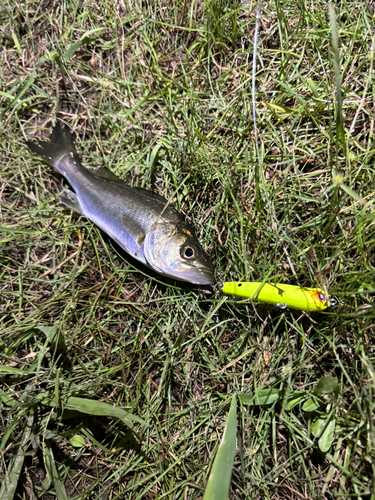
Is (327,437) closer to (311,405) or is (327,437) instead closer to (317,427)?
(317,427)

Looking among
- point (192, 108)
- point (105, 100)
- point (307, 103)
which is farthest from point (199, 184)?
point (105, 100)

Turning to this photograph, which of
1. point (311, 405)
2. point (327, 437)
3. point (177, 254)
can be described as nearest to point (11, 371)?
point (177, 254)

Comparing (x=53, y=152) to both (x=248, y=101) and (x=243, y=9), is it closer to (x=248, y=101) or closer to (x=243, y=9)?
(x=248, y=101)

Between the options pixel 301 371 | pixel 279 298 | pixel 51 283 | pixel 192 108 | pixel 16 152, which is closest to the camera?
pixel 279 298

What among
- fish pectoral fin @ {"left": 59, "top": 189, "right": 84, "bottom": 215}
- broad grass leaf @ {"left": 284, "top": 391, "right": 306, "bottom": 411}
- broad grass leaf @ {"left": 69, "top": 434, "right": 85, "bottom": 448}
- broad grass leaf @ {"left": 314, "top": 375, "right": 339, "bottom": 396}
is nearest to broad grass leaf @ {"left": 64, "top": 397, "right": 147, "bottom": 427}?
broad grass leaf @ {"left": 69, "top": 434, "right": 85, "bottom": 448}

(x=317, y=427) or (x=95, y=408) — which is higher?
(x=95, y=408)

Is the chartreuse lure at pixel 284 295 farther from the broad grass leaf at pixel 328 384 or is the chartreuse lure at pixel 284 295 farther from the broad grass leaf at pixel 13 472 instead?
the broad grass leaf at pixel 13 472

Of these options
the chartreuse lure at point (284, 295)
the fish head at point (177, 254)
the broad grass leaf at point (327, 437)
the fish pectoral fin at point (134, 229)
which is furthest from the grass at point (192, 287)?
the fish pectoral fin at point (134, 229)
